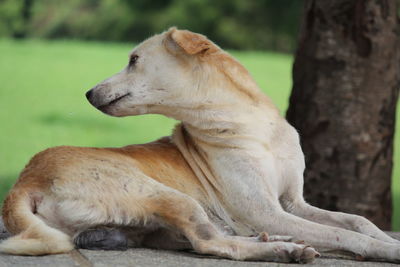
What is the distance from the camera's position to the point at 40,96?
603 inches

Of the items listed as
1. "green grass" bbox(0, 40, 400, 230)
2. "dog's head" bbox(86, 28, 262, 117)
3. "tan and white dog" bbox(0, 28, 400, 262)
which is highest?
"dog's head" bbox(86, 28, 262, 117)

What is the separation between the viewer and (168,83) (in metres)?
4.69

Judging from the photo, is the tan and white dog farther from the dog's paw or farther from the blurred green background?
the blurred green background

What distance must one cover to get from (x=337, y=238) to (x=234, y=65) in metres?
1.24

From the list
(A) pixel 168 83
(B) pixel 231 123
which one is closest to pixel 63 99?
(A) pixel 168 83

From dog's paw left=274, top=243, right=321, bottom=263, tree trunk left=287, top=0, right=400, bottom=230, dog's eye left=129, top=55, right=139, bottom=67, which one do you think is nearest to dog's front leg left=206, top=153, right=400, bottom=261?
dog's paw left=274, top=243, right=321, bottom=263

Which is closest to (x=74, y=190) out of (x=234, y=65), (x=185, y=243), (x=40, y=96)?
(x=185, y=243)

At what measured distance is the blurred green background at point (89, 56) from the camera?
40.8 ft

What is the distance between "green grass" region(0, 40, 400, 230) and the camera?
38.8ft

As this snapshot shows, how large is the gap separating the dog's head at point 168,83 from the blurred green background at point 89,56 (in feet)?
15.1

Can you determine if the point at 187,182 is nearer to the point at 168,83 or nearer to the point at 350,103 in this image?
the point at 168,83

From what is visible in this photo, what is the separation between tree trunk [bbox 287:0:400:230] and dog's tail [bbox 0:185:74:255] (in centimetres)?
316

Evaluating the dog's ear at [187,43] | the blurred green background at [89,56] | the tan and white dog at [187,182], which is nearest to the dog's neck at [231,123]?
the tan and white dog at [187,182]

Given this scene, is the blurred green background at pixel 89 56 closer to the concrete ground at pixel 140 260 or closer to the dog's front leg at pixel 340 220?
the dog's front leg at pixel 340 220
